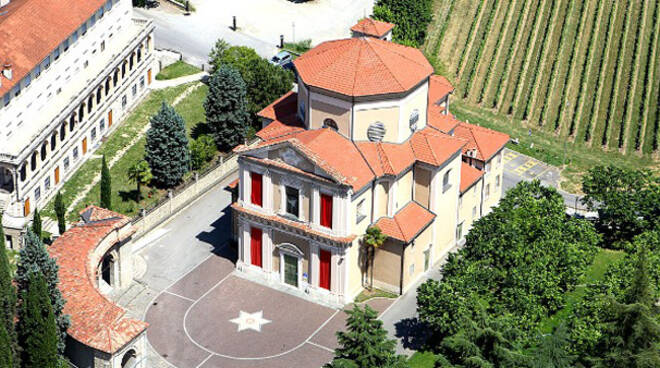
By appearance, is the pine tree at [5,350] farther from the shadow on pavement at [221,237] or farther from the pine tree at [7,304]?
the shadow on pavement at [221,237]

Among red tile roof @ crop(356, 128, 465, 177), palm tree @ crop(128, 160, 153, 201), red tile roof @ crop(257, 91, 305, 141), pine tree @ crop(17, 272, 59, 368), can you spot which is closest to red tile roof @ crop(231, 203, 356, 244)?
red tile roof @ crop(356, 128, 465, 177)

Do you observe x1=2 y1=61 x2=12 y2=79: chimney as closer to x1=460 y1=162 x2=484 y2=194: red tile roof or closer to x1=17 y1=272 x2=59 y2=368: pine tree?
x1=17 y1=272 x2=59 y2=368: pine tree

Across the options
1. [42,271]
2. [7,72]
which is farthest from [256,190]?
[7,72]

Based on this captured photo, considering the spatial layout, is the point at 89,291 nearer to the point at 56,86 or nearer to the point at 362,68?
the point at 362,68

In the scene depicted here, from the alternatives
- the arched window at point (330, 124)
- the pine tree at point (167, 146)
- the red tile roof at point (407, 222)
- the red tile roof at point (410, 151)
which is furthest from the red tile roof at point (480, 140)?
the pine tree at point (167, 146)

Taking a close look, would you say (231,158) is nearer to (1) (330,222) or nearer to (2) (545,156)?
(1) (330,222)

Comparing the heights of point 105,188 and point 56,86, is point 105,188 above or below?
below

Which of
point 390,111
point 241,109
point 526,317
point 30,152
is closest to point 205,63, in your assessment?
point 241,109
